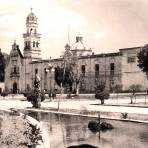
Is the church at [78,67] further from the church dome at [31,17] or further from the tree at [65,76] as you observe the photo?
the tree at [65,76]

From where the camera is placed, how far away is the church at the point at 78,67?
59.0 metres

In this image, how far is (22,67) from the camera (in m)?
77.8

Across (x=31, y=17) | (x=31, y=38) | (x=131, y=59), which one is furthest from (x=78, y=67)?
(x=31, y=17)

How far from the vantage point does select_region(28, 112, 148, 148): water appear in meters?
19.6

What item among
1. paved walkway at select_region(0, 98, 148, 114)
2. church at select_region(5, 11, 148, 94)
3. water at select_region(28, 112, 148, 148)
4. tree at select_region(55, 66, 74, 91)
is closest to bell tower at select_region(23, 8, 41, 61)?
church at select_region(5, 11, 148, 94)

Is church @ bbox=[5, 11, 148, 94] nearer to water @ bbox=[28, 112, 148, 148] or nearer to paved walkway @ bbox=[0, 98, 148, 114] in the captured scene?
paved walkway @ bbox=[0, 98, 148, 114]

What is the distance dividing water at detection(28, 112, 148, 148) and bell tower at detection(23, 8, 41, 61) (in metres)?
48.5

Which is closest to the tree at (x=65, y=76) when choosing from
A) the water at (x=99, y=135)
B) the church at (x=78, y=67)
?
the church at (x=78, y=67)

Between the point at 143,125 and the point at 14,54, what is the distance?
183 feet

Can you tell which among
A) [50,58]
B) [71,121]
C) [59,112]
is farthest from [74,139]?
[50,58]

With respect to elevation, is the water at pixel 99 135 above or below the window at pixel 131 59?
below

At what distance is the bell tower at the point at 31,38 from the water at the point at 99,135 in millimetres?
48484

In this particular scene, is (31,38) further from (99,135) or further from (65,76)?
(99,135)

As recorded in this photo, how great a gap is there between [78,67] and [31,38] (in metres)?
12.7
